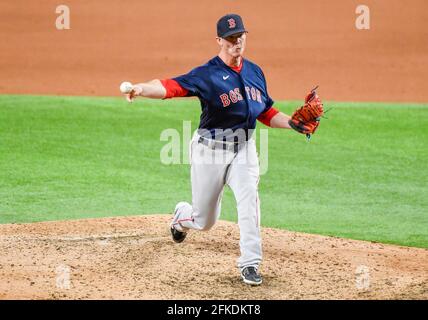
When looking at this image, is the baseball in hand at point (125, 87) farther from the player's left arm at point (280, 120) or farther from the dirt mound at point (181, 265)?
the player's left arm at point (280, 120)

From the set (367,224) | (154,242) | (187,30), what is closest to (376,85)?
(187,30)

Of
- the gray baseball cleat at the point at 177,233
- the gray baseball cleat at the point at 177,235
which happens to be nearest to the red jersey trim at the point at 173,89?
the gray baseball cleat at the point at 177,233

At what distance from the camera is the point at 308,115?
662 centimetres

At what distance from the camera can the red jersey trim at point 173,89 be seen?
627 cm

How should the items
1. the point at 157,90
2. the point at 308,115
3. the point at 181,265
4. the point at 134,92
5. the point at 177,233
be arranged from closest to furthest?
the point at 134,92, the point at 157,90, the point at 308,115, the point at 181,265, the point at 177,233

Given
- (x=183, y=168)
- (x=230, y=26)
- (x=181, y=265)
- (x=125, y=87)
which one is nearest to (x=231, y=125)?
(x=230, y=26)

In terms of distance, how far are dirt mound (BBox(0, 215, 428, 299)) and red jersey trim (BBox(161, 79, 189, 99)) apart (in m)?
1.33

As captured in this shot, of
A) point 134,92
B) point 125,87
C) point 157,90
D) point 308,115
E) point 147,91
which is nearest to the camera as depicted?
point 125,87

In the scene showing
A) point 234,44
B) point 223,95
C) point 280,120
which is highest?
point 234,44

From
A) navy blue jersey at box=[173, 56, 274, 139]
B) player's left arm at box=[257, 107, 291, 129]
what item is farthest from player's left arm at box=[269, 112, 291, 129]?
navy blue jersey at box=[173, 56, 274, 139]

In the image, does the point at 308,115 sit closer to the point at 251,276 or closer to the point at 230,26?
the point at 230,26

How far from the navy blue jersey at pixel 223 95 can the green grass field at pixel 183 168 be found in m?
2.28

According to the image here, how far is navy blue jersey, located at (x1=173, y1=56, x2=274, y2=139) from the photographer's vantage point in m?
6.38

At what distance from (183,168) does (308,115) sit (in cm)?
452
